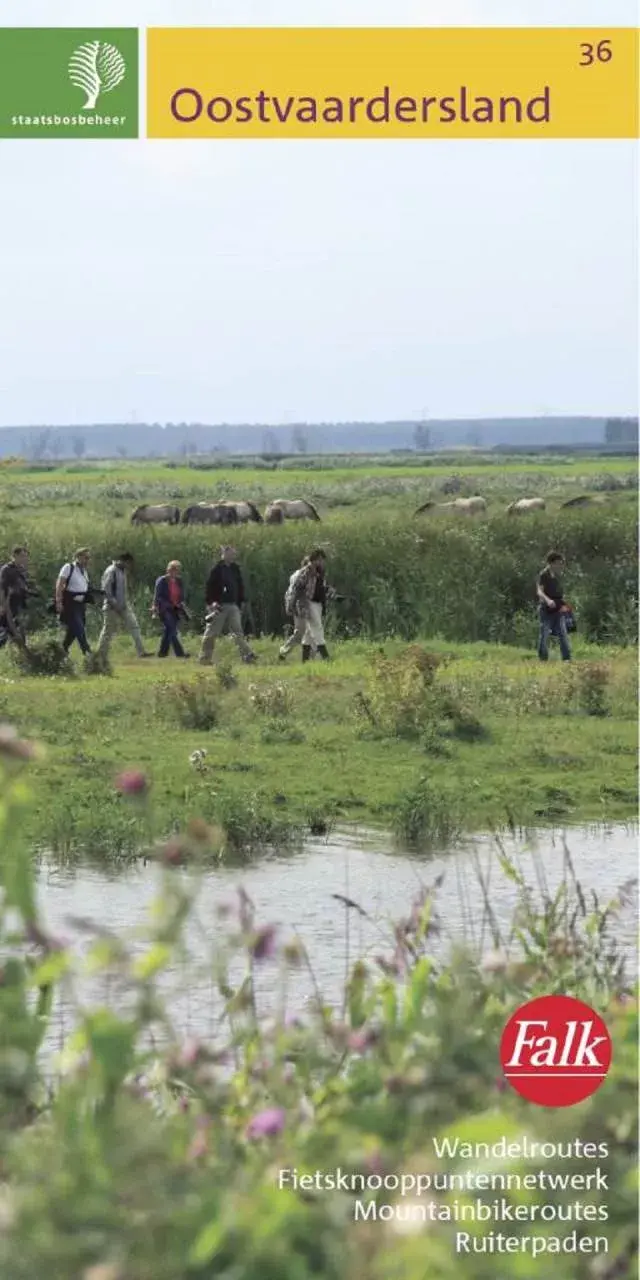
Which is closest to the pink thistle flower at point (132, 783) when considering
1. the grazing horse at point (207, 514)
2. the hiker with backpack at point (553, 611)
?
the hiker with backpack at point (553, 611)

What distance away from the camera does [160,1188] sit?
438cm

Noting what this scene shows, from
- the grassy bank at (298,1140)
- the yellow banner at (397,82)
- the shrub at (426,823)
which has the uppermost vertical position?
the yellow banner at (397,82)

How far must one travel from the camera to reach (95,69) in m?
→ 6.96

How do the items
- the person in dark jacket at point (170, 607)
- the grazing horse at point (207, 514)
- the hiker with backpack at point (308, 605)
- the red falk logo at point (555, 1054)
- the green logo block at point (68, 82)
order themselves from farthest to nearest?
the grazing horse at point (207, 514)
the person in dark jacket at point (170, 607)
the hiker with backpack at point (308, 605)
the green logo block at point (68, 82)
the red falk logo at point (555, 1054)

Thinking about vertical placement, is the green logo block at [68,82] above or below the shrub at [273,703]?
above

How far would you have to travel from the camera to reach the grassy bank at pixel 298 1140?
427 cm

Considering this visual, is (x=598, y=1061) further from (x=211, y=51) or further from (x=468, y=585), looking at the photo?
(x=468, y=585)

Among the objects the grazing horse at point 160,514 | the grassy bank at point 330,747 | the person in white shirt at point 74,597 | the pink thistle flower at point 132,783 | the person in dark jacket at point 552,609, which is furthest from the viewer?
the grazing horse at point 160,514

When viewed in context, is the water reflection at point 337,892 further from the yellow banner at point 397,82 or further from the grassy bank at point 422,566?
the grassy bank at point 422,566

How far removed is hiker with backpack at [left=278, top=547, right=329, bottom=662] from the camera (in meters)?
27.3

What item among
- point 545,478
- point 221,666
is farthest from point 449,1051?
point 545,478

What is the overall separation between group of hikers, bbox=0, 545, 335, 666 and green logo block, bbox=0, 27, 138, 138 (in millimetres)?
19794

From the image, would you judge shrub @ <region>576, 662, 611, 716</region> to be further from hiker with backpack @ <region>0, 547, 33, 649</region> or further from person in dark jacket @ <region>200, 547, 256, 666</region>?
hiker with backpack @ <region>0, 547, 33, 649</region>

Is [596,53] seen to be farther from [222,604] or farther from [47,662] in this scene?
[222,604]
